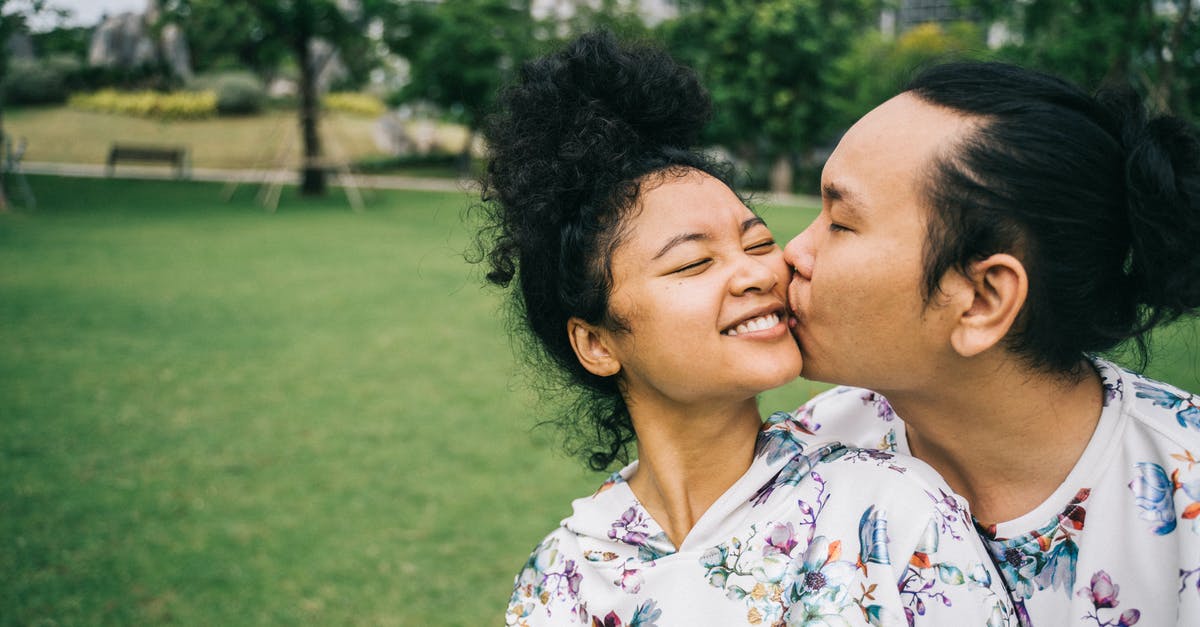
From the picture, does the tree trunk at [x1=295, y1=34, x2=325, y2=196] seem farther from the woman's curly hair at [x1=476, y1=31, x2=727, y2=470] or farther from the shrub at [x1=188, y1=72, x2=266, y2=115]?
the woman's curly hair at [x1=476, y1=31, x2=727, y2=470]

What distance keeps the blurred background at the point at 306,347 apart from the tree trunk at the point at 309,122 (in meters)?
0.05

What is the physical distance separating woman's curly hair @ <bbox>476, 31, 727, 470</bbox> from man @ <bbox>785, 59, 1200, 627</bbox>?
1.48 feet

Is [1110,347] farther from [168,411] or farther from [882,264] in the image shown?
[168,411]

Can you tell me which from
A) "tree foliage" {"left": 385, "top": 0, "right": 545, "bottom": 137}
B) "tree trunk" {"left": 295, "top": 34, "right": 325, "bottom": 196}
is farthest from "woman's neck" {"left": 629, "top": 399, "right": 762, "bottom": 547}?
"tree foliage" {"left": 385, "top": 0, "right": 545, "bottom": 137}

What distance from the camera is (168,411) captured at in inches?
233

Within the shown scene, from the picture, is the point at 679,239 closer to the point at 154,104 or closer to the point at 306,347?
the point at 306,347

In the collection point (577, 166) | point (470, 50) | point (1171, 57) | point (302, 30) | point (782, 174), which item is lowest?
point (782, 174)

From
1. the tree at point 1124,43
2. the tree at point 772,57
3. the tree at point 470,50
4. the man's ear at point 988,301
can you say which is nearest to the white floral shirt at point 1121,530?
the man's ear at point 988,301

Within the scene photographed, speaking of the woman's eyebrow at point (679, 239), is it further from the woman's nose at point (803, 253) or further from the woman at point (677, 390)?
the woman's nose at point (803, 253)

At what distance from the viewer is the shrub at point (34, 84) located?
95.6 feet

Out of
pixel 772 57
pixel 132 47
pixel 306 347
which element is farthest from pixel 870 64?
pixel 132 47

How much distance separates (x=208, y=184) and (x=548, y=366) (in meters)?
21.2

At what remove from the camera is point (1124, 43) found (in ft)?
39.9

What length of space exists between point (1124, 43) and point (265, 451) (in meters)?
12.1
